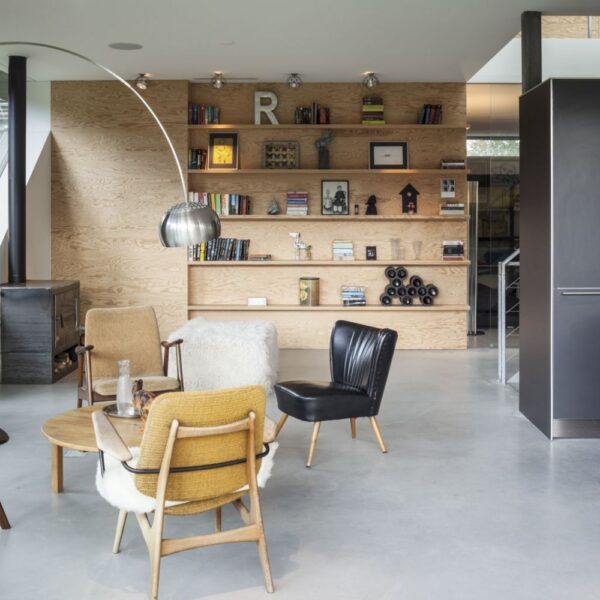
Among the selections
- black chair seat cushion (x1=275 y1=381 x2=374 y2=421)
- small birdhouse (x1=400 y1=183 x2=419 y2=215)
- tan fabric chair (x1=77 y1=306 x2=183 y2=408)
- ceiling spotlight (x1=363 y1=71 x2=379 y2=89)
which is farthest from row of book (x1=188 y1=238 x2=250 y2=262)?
black chair seat cushion (x1=275 y1=381 x2=374 y2=421)

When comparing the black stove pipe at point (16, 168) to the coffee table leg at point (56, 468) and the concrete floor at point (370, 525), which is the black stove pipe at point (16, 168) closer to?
the concrete floor at point (370, 525)

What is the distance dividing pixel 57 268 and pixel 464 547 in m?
7.10

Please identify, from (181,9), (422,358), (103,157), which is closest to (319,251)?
(422,358)

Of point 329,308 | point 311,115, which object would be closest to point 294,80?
point 311,115

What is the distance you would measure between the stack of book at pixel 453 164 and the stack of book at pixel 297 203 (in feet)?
5.40

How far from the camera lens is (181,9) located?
257 inches

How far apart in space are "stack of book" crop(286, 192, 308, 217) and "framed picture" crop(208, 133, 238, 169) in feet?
2.48

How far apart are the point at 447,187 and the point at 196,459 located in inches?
280

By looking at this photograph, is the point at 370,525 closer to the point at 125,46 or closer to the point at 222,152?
the point at 125,46

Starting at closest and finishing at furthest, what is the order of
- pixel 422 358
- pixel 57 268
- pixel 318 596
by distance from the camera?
pixel 318 596
pixel 422 358
pixel 57 268

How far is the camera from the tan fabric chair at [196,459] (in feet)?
9.85

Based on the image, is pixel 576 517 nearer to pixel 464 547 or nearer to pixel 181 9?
pixel 464 547

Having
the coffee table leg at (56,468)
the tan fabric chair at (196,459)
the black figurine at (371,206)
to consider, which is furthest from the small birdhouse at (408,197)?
the tan fabric chair at (196,459)

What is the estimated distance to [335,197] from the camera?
9586mm
